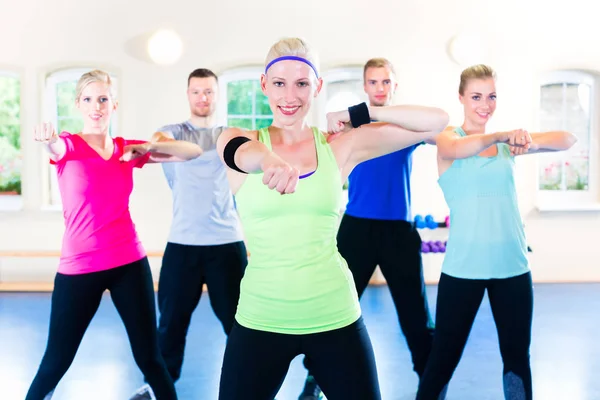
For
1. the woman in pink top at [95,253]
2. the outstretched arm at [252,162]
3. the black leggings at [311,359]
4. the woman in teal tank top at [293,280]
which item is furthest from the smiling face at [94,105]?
the black leggings at [311,359]

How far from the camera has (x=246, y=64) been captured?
19.9 ft

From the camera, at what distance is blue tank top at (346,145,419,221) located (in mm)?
2994

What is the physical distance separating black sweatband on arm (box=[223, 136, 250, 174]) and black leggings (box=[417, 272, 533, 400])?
3.80 ft

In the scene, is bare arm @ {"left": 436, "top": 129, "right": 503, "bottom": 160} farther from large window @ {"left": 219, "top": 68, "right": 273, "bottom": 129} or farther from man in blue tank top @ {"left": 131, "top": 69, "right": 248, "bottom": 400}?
large window @ {"left": 219, "top": 68, "right": 273, "bottom": 129}

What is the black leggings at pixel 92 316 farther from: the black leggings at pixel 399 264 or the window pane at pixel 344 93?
the window pane at pixel 344 93

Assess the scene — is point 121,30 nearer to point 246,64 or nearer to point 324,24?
point 246,64

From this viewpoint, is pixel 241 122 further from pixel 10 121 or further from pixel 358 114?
pixel 358 114

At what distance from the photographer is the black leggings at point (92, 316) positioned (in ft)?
7.86

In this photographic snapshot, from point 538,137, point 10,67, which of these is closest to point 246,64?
point 10,67

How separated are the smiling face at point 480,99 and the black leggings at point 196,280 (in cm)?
128

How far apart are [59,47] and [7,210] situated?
5.57 ft

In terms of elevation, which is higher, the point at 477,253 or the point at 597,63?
the point at 597,63

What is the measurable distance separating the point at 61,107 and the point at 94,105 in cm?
415

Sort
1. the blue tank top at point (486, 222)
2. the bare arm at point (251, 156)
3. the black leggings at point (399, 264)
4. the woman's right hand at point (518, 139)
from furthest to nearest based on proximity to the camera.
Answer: the black leggings at point (399, 264) < the blue tank top at point (486, 222) < the woman's right hand at point (518, 139) < the bare arm at point (251, 156)
